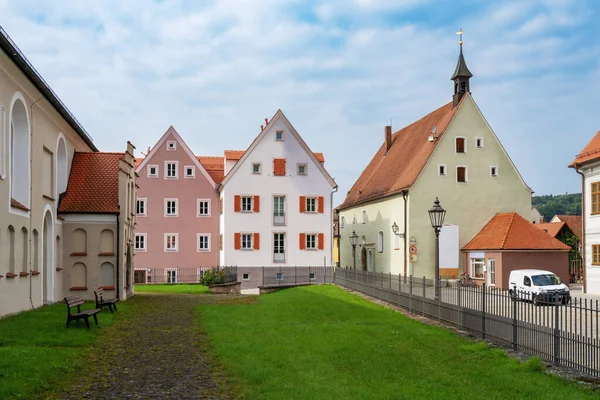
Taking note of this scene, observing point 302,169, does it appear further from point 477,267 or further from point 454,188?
point 477,267

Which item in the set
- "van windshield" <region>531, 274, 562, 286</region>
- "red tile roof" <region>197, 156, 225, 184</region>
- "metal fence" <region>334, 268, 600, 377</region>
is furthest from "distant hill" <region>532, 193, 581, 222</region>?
"metal fence" <region>334, 268, 600, 377</region>

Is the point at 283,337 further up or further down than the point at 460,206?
further down

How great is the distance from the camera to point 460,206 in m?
44.0

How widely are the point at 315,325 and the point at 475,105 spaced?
28.3 meters

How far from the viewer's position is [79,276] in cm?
3145

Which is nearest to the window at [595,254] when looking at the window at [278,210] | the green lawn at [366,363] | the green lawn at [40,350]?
the green lawn at [366,363]

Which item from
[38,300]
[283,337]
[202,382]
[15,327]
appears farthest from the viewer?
[38,300]

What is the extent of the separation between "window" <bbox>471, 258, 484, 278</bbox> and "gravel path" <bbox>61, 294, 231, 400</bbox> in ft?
79.8

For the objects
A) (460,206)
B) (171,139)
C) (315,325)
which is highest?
(171,139)

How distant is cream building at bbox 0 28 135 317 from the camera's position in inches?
859

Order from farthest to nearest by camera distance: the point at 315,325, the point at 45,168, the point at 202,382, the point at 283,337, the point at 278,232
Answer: the point at 278,232, the point at 45,168, the point at 315,325, the point at 283,337, the point at 202,382

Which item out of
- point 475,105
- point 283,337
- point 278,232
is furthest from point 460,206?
point 283,337

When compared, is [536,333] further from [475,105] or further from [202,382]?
[475,105]

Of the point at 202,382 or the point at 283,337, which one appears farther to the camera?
the point at 283,337
